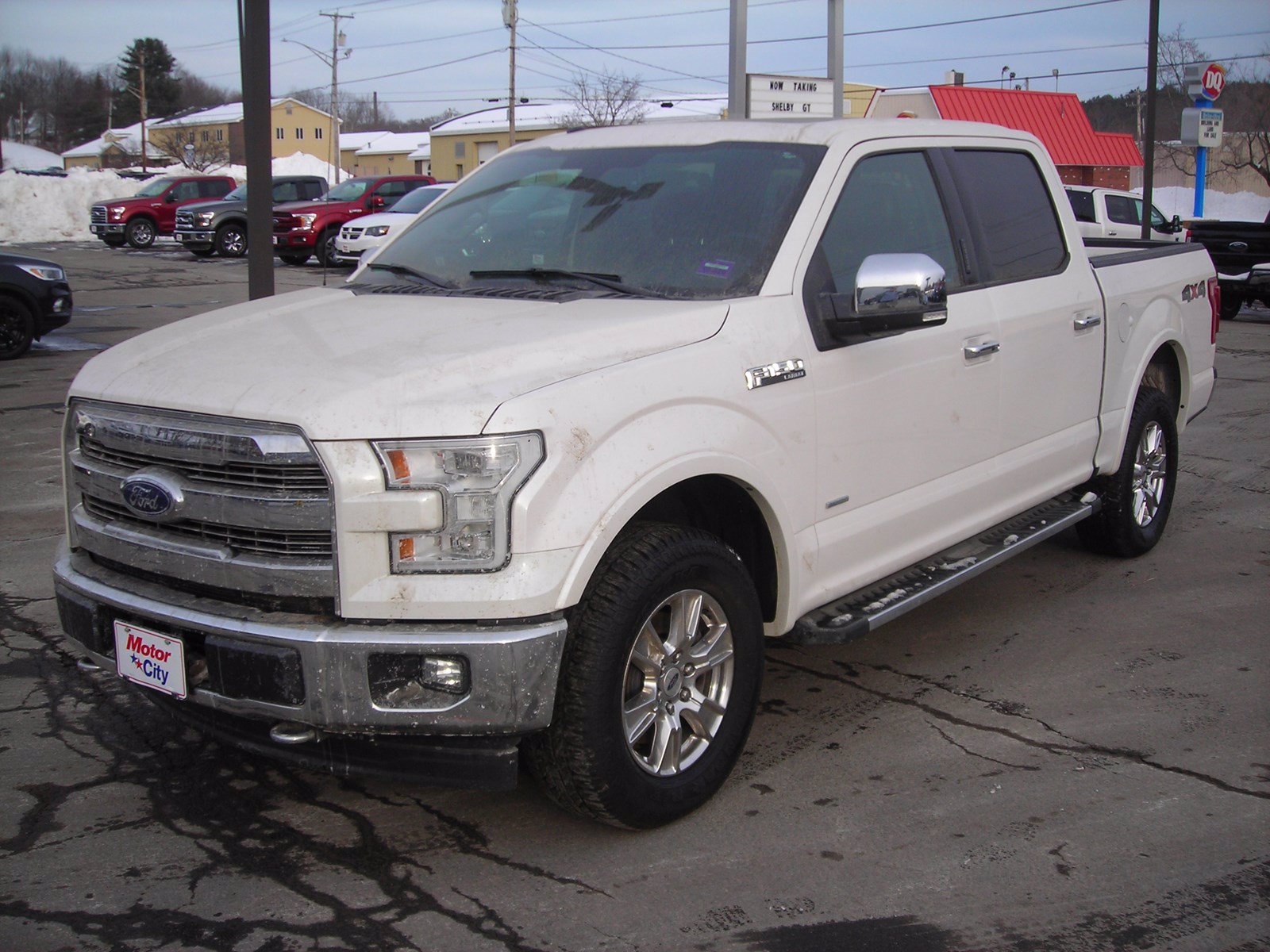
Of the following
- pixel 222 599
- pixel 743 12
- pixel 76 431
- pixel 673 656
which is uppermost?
pixel 743 12

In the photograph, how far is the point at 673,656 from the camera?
3.51 metres

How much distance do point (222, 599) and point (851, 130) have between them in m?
2.66

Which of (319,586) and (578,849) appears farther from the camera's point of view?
(578,849)

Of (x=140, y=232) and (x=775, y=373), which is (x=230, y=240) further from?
(x=775, y=373)

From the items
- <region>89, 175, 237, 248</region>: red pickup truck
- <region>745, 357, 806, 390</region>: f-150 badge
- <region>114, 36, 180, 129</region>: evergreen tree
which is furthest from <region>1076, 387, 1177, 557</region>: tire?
<region>114, 36, 180, 129</region>: evergreen tree

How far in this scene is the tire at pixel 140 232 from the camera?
107 feet

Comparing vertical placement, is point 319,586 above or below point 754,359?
below

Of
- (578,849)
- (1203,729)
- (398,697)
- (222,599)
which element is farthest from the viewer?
(1203,729)

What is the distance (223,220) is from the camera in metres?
29.1

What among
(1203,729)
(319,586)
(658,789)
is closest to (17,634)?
(319,586)

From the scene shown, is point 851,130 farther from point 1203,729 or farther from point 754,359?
point 1203,729

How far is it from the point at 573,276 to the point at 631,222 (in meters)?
0.30

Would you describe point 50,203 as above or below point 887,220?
above

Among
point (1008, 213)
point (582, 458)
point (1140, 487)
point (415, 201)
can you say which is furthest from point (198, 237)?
point (582, 458)
